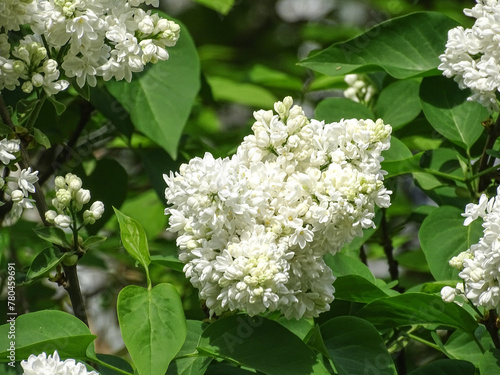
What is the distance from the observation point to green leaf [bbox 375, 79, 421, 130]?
192cm

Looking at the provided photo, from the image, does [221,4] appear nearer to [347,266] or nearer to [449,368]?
[347,266]

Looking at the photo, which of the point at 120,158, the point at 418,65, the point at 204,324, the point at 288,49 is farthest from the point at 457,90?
the point at 288,49

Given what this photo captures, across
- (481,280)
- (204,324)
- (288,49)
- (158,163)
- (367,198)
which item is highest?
(367,198)

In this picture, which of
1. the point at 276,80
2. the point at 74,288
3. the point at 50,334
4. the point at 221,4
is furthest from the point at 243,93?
the point at 50,334

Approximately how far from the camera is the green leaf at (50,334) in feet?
3.99

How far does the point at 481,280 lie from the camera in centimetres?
122

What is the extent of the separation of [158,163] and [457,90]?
822 mm

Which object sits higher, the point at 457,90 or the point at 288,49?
the point at 457,90

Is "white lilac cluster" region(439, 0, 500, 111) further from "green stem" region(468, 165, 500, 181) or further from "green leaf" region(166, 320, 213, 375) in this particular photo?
"green leaf" region(166, 320, 213, 375)

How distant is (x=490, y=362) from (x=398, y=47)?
861 millimetres

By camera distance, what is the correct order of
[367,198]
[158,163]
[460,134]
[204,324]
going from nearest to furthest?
1. [367,198]
2. [204,324]
3. [460,134]
4. [158,163]

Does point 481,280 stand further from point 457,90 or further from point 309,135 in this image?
point 457,90

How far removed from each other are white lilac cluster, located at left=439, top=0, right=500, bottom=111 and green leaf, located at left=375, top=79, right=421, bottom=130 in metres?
0.33

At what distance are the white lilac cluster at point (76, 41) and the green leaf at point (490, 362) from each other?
800 millimetres
